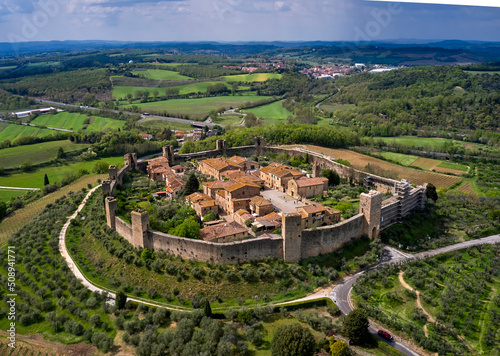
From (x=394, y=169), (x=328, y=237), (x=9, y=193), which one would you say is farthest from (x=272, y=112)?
(x=328, y=237)

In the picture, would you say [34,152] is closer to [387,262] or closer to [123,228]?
[123,228]

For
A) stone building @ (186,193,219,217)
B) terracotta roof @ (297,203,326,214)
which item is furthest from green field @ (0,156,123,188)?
terracotta roof @ (297,203,326,214)

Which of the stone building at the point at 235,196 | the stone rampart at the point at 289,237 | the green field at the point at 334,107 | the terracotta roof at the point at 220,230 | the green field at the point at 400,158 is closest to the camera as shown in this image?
the stone rampart at the point at 289,237

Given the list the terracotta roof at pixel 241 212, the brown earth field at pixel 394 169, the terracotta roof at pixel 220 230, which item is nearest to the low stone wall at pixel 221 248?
the terracotta roof at pixel 220 230

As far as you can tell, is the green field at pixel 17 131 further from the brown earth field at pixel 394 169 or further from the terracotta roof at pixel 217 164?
the brown earth field at pixel 394 169

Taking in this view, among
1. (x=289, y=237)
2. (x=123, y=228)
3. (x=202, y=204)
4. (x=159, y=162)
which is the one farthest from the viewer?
(x=159, y=162)

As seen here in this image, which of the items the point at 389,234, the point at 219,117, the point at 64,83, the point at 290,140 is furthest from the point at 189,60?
the point at 389,234
